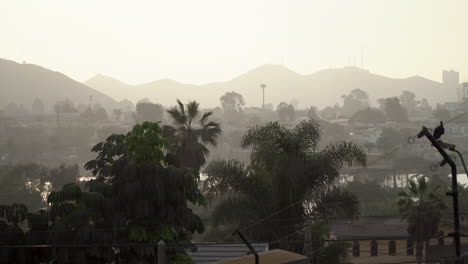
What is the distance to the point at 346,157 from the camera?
25.7 metres

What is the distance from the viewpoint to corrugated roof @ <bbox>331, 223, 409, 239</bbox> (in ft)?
125

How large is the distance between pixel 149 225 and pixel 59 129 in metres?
158

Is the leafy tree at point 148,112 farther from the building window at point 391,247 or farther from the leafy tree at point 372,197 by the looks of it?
the building window at point 391,247

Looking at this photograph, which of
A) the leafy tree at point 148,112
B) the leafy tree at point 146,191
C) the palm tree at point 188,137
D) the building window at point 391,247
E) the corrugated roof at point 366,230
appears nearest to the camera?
the leafy tree at point 146,191

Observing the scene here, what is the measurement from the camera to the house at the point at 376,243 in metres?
35.1

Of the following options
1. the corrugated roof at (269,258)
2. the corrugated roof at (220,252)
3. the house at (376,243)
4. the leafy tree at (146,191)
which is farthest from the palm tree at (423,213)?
the corrugated roof at (269,258)

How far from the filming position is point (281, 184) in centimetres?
2473

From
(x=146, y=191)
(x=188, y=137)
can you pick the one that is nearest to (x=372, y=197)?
(x=188, y=137)

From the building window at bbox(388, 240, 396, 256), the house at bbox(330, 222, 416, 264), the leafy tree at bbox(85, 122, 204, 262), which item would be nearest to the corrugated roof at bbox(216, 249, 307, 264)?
the leafy tree at bbox(85, 122, 204, 262)

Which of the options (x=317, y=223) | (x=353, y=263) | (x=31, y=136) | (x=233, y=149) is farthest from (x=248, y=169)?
(x=31, y=136)

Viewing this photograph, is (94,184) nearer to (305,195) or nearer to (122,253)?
(122,253)

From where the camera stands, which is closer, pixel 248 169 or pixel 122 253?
pixel 122 253

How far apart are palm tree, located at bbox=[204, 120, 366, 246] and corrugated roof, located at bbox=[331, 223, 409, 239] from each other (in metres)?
13.2

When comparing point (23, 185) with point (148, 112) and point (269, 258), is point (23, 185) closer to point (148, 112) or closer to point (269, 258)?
point (269, 258)
